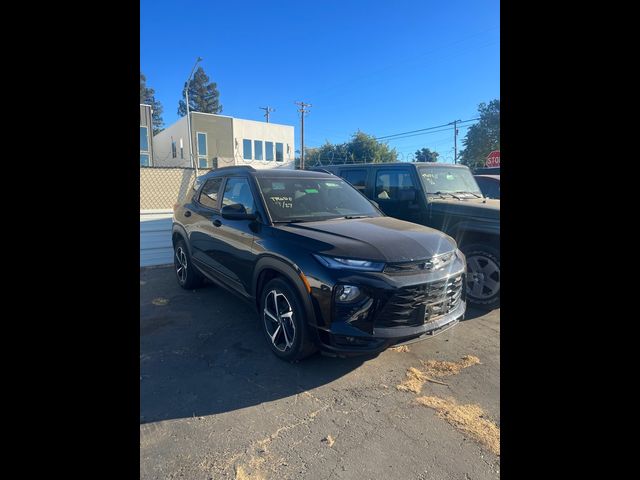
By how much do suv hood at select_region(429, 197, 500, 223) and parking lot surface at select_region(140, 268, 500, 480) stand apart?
153 centimetres

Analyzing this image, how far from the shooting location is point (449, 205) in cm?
525

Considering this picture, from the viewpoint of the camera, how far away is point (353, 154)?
127ft

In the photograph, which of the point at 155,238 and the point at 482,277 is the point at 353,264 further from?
the point at 155,238

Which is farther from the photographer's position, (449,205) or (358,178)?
(358,178)

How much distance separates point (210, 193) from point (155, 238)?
10.2 feet

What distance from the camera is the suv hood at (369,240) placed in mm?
2964

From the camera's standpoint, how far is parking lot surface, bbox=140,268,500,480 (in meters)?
2.17

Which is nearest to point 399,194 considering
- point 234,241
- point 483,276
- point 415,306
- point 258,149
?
point 483,276

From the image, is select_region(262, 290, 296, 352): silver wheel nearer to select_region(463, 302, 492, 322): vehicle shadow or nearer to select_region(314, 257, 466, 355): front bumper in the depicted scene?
select_region(314, 257, 466, 355): front bumper

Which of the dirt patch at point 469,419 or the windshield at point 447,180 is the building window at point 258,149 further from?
the dirt patch at point 469,419

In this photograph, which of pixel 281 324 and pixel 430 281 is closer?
pixel 430 281

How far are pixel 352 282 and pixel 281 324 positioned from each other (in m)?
0.87
